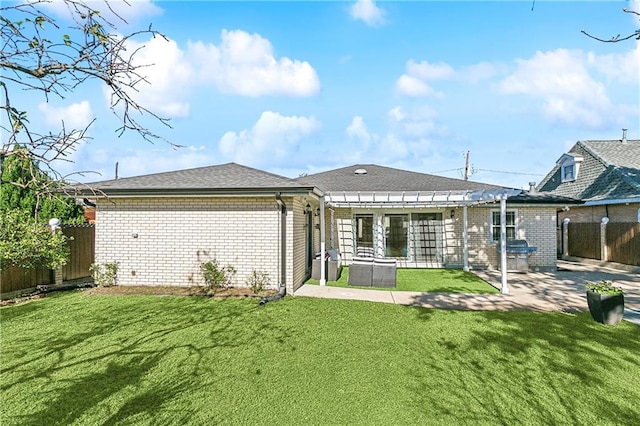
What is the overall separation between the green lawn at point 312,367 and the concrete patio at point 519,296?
73cm

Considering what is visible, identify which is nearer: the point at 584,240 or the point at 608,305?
the point at 608,305

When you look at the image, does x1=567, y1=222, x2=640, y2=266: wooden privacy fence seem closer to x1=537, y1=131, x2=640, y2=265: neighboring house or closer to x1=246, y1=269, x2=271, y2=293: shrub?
x1=537, y1=131, x2=640, y2=265: neighboring house

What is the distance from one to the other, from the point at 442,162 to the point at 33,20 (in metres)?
39.3

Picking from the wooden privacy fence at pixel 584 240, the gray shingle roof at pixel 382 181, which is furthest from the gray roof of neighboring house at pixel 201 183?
the wooden privacy fence at pixel 584 240

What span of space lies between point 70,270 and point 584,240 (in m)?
20.7

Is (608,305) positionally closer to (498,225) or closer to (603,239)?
(498,225)

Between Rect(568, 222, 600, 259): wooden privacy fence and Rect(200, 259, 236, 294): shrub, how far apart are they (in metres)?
15.9

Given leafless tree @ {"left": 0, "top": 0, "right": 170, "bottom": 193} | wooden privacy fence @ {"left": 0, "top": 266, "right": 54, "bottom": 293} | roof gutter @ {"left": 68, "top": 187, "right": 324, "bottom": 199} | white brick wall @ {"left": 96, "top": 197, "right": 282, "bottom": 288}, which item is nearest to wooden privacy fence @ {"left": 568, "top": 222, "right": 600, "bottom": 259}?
roof gutter @ {"left": 68, "top": 187, "right": 324, "bottom": 199}

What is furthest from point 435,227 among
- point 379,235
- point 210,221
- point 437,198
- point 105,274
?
point 105,274

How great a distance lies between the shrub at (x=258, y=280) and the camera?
848 cm

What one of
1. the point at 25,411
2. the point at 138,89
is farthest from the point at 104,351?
the point at 138,89

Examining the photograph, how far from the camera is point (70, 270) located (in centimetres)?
984

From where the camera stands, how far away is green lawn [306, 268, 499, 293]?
949 centimetres

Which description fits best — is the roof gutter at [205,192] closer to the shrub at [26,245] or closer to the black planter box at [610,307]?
the shrub at [26,245]
